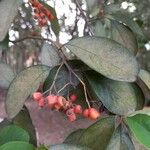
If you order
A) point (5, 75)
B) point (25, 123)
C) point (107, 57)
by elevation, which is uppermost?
point (107, 57)

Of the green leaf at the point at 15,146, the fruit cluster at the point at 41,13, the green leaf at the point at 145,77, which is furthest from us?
the fruit cluster at the point at 41,13

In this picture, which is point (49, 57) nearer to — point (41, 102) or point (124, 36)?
point (41, 102)

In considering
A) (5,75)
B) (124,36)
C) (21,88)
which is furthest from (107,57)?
(124,36)

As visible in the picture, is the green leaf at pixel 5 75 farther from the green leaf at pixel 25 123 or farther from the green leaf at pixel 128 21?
the green leaf at pixel 128 21

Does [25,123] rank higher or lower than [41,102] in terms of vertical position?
lower

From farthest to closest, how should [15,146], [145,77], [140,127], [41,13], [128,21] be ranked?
[128,21] → [41,13] → [145,77] → [140,127] → [15,146]

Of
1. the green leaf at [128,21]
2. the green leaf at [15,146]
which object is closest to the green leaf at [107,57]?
the green leaf at [15,146]
